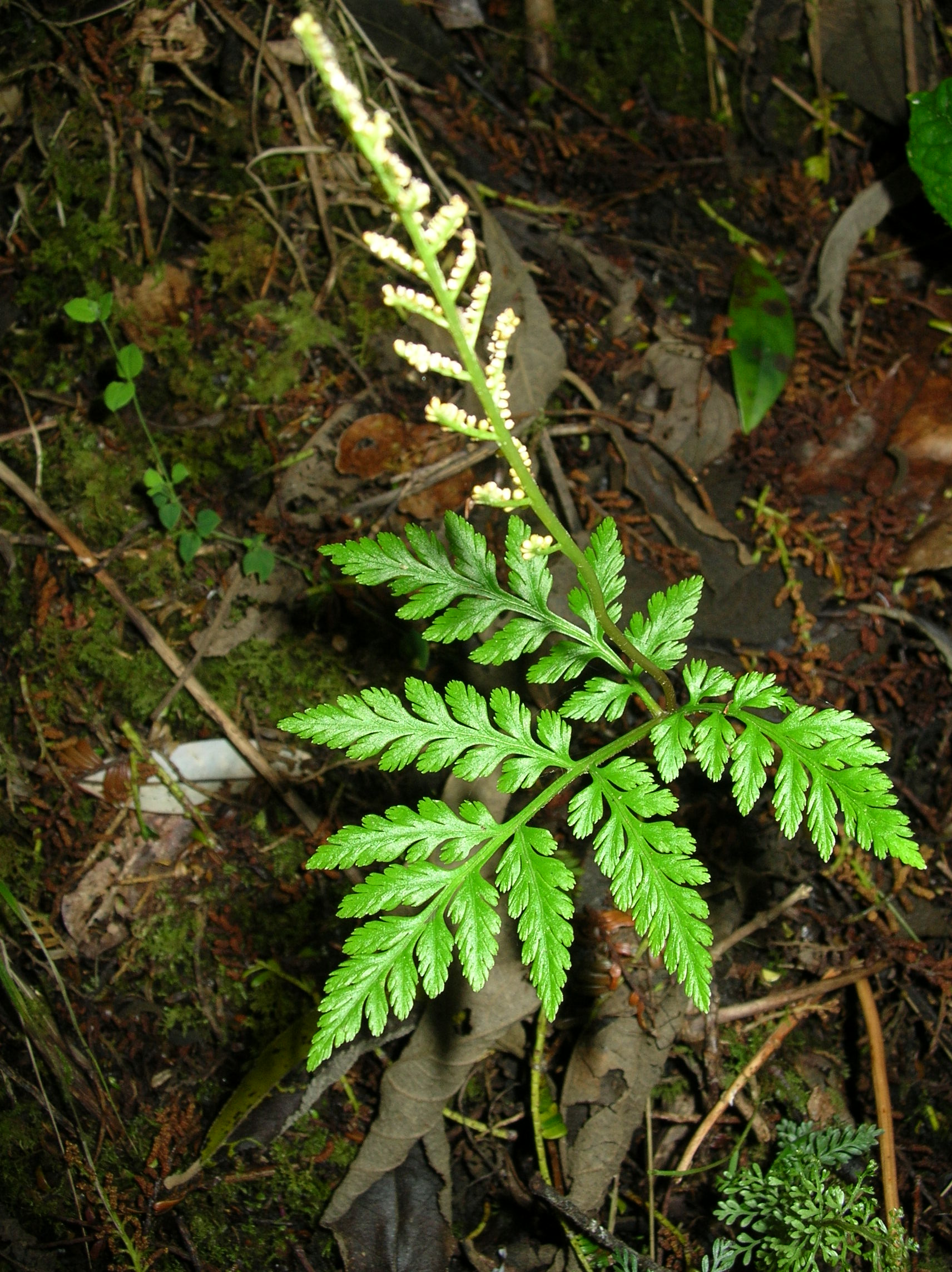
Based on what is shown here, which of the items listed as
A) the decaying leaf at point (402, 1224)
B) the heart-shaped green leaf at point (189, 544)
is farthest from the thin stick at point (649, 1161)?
the heart-shaped green leaf at point (189, 544)

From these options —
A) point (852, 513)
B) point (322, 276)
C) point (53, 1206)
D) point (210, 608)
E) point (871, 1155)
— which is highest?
point (322, 276)

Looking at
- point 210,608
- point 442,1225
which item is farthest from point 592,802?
point 210,608

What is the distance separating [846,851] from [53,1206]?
3003 mm

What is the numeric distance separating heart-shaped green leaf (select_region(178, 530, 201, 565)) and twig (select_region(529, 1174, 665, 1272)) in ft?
8.48

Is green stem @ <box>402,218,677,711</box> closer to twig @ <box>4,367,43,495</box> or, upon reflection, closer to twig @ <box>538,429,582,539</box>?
twig @ <box>538,429,582,539</box>

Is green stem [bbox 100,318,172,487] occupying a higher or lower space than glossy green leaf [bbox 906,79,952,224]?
higher

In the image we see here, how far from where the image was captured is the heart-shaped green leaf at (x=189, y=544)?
3.42m

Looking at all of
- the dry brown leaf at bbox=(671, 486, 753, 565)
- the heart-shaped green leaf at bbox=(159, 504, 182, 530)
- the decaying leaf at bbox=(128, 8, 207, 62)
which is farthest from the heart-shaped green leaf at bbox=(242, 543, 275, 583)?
the decaying leaf at bbox=(128, 8, 207, 62)

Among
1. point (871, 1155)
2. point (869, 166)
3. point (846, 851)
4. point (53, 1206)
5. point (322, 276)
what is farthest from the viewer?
point (869, 166)

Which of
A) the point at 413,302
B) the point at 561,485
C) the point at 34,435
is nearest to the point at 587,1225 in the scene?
the point at 561,485

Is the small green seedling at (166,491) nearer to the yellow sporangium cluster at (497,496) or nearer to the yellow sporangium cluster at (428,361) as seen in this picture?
the yellow sporangium cluster at (497,496)

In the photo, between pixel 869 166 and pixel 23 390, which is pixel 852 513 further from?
pixel 23 390

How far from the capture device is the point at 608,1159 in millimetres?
2846

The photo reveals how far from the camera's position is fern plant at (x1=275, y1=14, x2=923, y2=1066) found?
6.69ft
